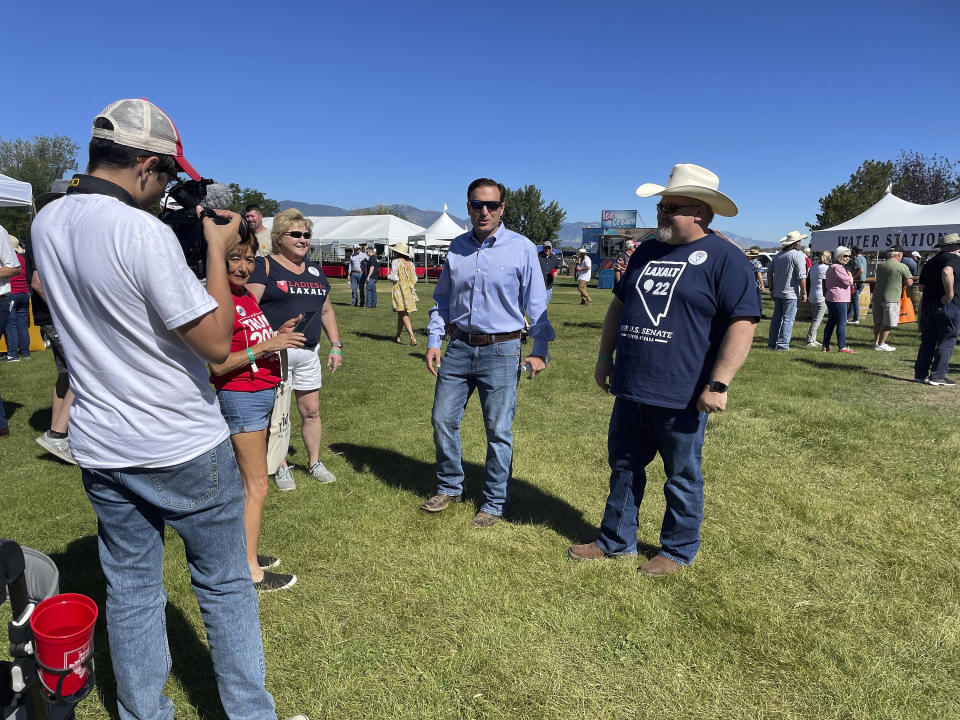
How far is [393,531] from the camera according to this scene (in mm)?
3980

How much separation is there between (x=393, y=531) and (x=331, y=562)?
516 millimetres

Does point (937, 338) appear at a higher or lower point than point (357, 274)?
lower

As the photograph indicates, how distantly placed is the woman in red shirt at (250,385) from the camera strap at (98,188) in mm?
1062

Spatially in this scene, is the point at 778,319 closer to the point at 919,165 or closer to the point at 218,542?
the point at 218,542

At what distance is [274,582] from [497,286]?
2.18 meters

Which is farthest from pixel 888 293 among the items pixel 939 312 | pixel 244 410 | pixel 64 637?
pixel 64 637

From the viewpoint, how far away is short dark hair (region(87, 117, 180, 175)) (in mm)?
1642

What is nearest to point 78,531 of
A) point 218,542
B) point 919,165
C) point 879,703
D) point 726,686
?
point 218,542

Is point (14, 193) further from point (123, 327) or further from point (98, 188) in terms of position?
point (123, 327)

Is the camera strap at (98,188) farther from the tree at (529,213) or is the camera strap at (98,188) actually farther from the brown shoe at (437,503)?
the tree at (529,213)

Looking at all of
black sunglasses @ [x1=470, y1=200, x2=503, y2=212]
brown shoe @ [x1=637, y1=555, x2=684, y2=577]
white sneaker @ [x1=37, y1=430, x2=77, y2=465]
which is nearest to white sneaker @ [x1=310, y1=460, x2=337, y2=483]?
white sneaker @ [x1=37, y1=430, x2=77, y2=465]

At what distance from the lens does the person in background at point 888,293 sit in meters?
10.6

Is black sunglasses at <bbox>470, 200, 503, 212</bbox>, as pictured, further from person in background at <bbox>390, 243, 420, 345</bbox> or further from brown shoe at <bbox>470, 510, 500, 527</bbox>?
person in background at <bbox>390, 243, 420, 345</bbox>

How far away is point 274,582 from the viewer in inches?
129
